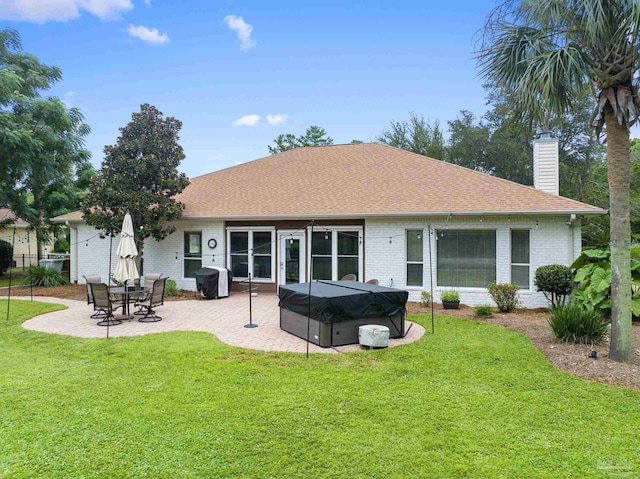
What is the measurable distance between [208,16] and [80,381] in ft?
42.5

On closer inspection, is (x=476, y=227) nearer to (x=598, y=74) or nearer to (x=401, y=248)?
(x=401, y=248)

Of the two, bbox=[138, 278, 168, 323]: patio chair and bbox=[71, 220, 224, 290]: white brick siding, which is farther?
bbox=[71, 220, 224, 290]: white brick siding

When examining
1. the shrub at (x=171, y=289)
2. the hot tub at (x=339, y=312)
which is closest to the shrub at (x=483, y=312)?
the hot tub at (x=339, y=312)

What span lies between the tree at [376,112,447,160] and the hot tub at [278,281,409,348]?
24274mm

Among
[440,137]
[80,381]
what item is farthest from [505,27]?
[440,137]

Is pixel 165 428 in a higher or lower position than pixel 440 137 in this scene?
lower

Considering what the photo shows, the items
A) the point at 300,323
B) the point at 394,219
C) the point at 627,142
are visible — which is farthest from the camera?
the point at 394,219

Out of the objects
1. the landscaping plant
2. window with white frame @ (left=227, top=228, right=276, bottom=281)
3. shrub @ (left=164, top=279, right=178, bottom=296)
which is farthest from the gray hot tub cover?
shrub @ (left=164, top=279, right=178, bottom=296)

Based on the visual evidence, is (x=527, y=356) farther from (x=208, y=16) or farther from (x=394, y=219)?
(x=208, y=16)

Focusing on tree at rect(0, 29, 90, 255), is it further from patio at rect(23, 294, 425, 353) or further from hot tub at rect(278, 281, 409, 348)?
hot tub at rect(278, 281, 409, 348)

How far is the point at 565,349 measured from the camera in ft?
23.0

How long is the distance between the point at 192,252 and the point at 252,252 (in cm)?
240

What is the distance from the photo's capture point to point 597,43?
588cm

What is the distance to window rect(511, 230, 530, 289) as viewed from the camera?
11.5 m
